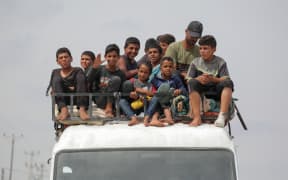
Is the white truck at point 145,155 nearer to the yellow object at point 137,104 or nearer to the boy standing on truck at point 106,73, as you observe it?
the yellow object at point 137,104

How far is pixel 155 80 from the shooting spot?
1163cm

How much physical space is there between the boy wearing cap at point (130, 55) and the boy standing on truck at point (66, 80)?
1.03 meters

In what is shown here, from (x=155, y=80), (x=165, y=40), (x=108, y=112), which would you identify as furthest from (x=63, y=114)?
(x=165, y=40)

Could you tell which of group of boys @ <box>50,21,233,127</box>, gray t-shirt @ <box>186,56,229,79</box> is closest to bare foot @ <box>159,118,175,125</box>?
group of boys @ <box>50,21,233,127</box>

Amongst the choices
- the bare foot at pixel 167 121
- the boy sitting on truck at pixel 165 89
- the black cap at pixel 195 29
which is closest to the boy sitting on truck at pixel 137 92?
the boy sitting on truck at pixel 165 89

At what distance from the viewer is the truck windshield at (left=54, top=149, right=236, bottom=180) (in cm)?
1002

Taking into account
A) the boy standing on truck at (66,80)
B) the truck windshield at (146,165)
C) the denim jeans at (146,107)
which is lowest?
the truck windshield at (146,165)

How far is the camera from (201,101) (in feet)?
36.8

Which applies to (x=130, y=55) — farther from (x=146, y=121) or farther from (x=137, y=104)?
(x=146, y=121)

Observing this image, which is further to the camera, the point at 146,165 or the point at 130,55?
the point at 130,55

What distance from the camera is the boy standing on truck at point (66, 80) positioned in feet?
38.2

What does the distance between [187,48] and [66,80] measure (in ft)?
6.11

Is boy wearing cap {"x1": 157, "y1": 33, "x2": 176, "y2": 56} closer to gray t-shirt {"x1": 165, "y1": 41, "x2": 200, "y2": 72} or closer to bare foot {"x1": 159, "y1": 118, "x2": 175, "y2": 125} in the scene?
gray t-shirt {"x1": 165, "y1": 41, "x2": 200, "y2": 72}

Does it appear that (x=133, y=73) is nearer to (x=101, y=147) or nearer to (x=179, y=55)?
(x=179, y=55)
